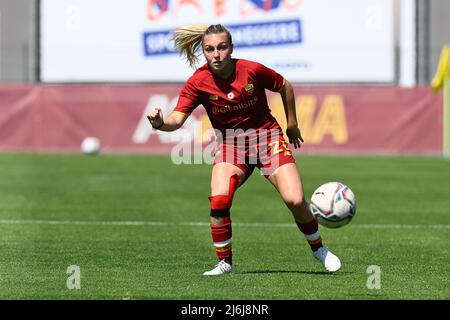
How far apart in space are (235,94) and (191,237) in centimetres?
380

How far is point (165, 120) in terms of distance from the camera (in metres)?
10.6

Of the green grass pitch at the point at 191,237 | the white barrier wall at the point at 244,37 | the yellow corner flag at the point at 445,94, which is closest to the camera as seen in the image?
the green grass pitch at the point at 191,237

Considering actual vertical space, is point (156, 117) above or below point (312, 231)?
above

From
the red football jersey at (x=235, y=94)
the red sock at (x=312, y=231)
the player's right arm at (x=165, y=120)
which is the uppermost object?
the red football jersey at (x=235, y=94)

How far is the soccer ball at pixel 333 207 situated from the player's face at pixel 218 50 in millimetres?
1519

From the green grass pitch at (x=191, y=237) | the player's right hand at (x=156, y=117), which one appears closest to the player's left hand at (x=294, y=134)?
the green grass pitch at (x=191, y=237)

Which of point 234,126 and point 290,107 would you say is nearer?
point 234,126

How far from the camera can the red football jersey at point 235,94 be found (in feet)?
35.3

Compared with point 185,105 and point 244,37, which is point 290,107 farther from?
point 244,37

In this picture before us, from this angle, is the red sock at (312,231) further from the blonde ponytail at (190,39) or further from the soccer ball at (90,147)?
the soccer ball at (90,147)

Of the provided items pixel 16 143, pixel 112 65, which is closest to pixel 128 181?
pixel 16 143

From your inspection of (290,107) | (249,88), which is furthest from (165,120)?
(290,107)

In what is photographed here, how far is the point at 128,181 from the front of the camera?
23.0 m
